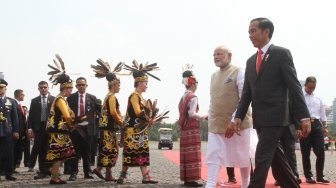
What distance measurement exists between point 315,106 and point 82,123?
14.2 ft

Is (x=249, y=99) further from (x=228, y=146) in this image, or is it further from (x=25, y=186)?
(x=25, y=186)

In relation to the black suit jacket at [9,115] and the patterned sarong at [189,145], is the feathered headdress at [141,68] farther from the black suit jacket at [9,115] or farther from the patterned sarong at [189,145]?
the black suit jacket at [9,115]

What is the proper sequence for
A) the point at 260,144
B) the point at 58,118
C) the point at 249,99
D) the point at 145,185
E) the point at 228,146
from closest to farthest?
the point at 260,144 < the point at 249,99 < the point at 228,146 < the point at 145,185 < the point at 58,118

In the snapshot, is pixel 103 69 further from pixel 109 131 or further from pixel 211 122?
pixel 211 122

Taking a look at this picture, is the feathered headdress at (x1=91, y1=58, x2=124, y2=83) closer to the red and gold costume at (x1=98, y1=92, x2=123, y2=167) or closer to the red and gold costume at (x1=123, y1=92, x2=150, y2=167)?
the red and gold costume at (x1=98, y1=92, x2=123, y2=167)

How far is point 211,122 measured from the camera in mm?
6355

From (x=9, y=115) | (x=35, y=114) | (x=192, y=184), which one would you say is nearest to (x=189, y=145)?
(x=192, y=184)

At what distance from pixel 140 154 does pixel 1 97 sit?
3.24 meters

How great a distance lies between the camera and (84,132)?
9.40 m

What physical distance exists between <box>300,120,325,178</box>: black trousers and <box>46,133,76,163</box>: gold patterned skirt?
4208mm

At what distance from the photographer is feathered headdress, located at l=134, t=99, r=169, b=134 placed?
833 centimetres

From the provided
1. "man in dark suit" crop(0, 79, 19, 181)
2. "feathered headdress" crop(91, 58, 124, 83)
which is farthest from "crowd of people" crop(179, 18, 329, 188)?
"man in dark suit" crop(0, 79, 19, 181)

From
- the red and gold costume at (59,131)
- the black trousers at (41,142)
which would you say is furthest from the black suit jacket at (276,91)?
the black trousers at (41,142)

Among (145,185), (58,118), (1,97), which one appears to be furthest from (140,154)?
(1,97)
